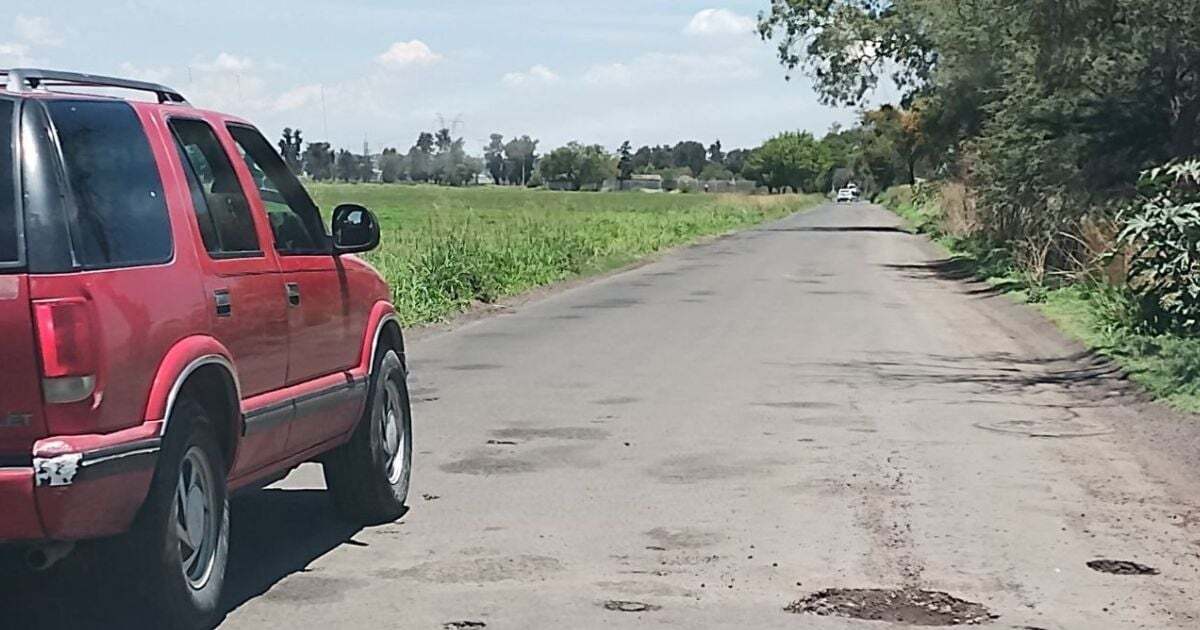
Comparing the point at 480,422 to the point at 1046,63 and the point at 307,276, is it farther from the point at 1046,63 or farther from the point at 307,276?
the point at 1046,63

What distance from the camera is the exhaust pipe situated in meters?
5.28

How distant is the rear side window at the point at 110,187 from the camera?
5.40 meters

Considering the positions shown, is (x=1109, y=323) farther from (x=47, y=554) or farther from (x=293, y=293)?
(x=47, y=554)

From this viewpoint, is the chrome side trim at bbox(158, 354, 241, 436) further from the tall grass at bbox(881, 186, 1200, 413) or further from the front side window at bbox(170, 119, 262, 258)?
the tall grass at bbox(881, 186, 1200, 413)

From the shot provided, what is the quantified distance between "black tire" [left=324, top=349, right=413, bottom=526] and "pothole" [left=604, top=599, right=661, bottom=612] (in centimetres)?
177

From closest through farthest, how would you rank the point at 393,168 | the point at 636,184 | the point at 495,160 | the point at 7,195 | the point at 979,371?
the point at 7,195 < the point at 979,371 < the point at 393,168 < the point at 495,160 < the point at 636,184

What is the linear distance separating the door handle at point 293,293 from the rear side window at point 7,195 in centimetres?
172

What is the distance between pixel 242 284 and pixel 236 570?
1475mm

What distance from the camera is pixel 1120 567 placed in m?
7.31

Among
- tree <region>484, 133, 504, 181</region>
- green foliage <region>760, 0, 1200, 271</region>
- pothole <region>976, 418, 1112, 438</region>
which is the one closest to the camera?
pothole <region>976, 418, 1112, 438</region>

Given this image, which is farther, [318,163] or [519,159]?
[519,159]

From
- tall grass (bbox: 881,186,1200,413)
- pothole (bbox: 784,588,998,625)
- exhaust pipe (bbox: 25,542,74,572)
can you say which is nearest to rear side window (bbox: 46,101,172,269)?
exhaust pipe (bbox: 25,542,74,572)

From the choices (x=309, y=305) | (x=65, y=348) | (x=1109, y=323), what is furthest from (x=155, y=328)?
(x=1109, y=323)

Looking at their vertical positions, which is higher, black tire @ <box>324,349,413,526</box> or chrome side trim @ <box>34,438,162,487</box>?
chrome side trim @ <box>34,438,162,487</box>
